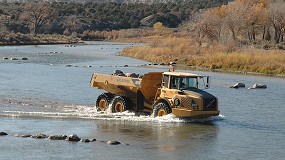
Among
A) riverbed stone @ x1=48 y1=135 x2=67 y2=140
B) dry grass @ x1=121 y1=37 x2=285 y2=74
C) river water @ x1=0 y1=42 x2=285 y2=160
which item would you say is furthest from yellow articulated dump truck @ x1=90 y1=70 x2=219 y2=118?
dry grass @ x1=121 y1=37 x2=285 y2=74

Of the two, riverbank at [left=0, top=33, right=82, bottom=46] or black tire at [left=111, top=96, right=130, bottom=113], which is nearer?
black tire at [left=111, top=96, right=130, bottom=113]

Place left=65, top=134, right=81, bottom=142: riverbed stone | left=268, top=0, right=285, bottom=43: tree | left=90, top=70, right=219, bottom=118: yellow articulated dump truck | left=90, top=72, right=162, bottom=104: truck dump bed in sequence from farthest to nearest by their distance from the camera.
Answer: left=268, top=0, right=285, bottom=43: tree, left=90, top=72, right=162, bottom=104: truck dump bed, left=90, top=70, right=219, bottom=118: yellow articulated dump truck, left=65, top=134, right=81, bottom=142: riverbed stone

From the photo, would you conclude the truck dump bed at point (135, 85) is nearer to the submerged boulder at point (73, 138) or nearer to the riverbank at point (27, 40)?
the submerged boulder at point (73, 138)

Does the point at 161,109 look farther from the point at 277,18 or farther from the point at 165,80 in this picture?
the point at 277,18

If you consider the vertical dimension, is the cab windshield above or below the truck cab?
above

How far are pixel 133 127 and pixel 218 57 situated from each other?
1446 inches

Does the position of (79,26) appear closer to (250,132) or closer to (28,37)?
(28,37)

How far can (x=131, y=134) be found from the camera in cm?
2438

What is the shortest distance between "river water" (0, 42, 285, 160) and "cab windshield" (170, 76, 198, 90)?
1365mm

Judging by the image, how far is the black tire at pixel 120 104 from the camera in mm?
28656

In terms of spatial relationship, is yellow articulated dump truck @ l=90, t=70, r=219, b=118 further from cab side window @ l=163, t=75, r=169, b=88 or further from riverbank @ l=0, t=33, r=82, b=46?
riverbank @ l=0, t=33, r=82, b=46

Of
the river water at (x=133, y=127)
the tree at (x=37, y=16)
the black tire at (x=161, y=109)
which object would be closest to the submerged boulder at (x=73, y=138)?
the river water at (x=133, y=127)

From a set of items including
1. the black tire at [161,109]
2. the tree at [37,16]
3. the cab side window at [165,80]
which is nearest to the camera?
the black tire at [161,109]

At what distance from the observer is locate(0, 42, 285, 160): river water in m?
21.2
